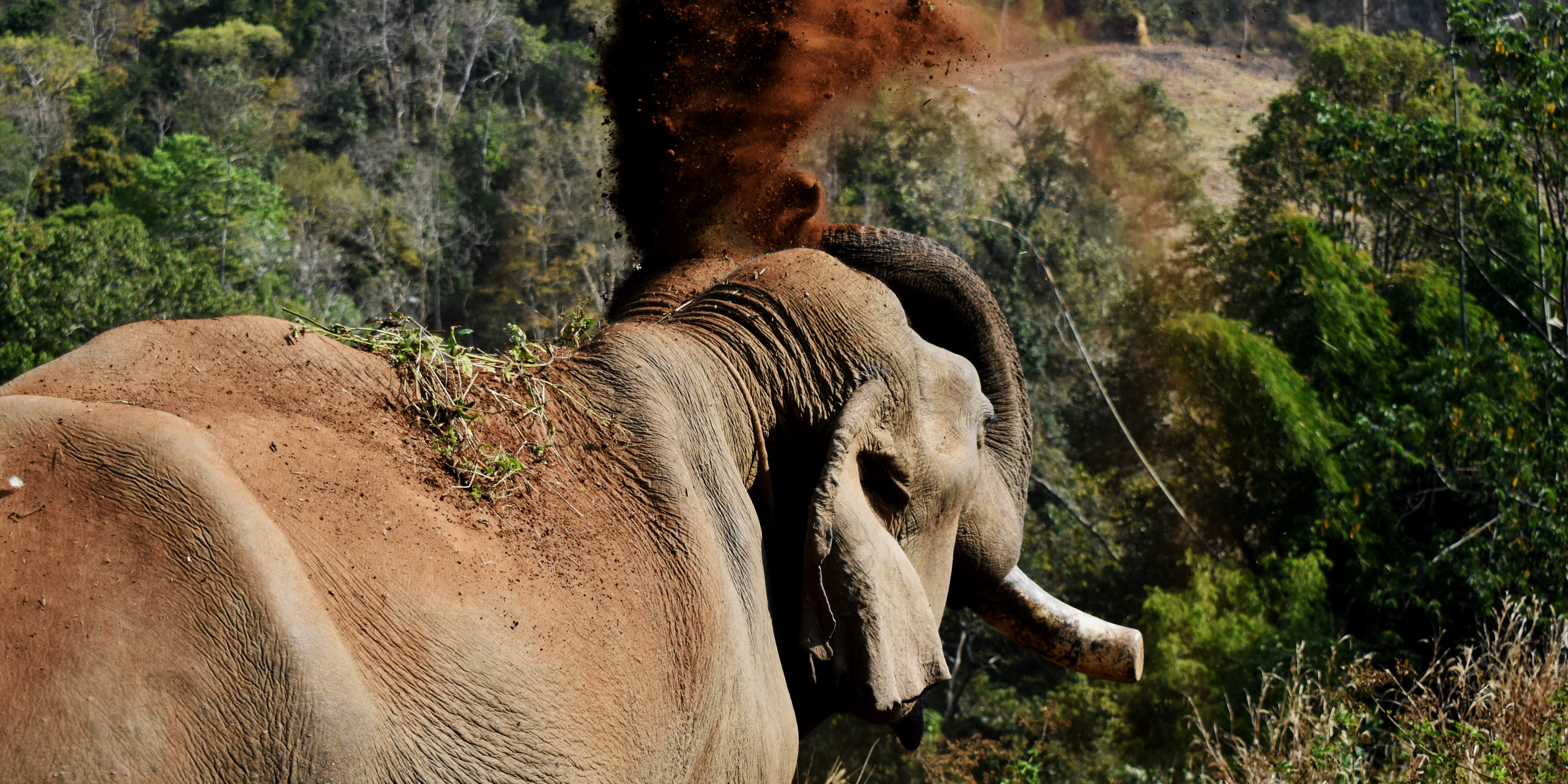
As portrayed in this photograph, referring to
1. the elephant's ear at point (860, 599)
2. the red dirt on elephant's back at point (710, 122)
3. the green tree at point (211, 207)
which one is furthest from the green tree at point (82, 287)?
the elephant's ear at point (860, 599)

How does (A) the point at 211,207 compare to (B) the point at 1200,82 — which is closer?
(A) the point at 211,207

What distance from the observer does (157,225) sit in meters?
47.0

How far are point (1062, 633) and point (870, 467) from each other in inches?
49.5

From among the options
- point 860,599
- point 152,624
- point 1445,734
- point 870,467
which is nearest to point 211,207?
point 1445,734

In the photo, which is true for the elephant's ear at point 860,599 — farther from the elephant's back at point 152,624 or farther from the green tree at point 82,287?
the green tree at point 82,287

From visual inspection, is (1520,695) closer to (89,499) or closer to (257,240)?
(89,499)

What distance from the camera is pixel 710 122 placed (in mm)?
4352

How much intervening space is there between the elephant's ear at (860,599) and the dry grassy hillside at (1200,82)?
40.5 metres

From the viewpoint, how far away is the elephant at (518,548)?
2.03 meters

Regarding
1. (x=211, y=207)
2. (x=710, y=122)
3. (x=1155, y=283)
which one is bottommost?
(x=211, y=207)

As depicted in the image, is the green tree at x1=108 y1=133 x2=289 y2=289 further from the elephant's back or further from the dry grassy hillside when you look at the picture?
the elephant's back

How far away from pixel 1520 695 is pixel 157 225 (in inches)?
1907

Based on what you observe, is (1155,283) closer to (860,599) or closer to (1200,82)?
(1200,82)

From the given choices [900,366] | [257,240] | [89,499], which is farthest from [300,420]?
[257,240]
